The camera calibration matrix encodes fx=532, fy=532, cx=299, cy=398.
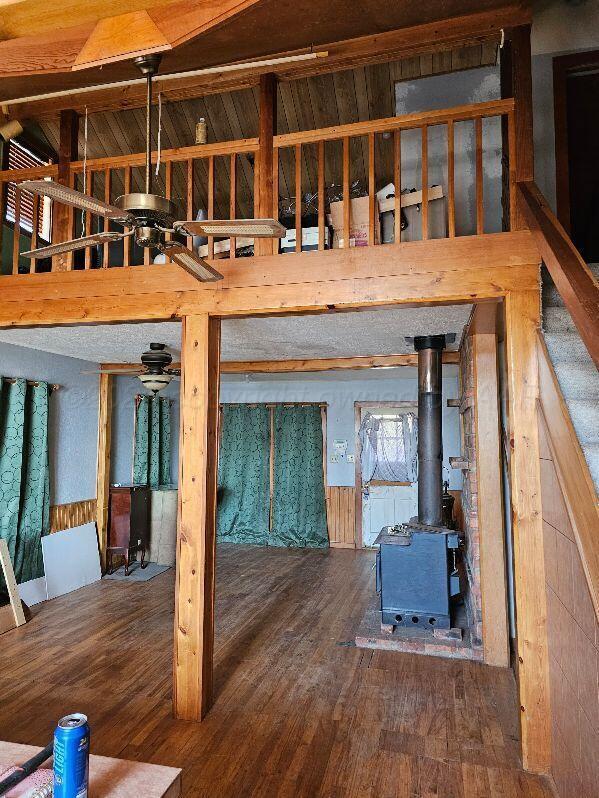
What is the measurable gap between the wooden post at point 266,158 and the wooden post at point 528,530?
4.82 ft

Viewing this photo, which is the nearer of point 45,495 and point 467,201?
point 467,201

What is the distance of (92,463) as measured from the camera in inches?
254

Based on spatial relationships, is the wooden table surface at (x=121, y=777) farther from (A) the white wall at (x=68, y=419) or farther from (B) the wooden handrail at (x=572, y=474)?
(A) the white wall at (x=68, y=419)

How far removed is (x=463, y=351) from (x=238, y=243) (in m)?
2.37

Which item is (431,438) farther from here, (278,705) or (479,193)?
(278,705)

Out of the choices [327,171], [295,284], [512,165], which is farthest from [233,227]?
[327,171]

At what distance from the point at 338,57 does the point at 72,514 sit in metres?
5.25

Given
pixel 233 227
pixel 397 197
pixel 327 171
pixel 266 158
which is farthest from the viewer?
pixel 327 171

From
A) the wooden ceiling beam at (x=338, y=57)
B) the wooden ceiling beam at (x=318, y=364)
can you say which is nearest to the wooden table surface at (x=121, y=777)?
the wooden ceiling beam at (x=338, y=57)

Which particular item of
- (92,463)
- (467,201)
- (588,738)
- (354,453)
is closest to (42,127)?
(92,463)

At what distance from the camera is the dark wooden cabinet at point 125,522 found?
20.8 feet

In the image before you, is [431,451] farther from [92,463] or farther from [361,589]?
[92,463]

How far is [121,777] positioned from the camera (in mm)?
1545

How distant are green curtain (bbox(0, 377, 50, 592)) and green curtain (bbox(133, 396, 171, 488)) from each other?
1.87 meters
